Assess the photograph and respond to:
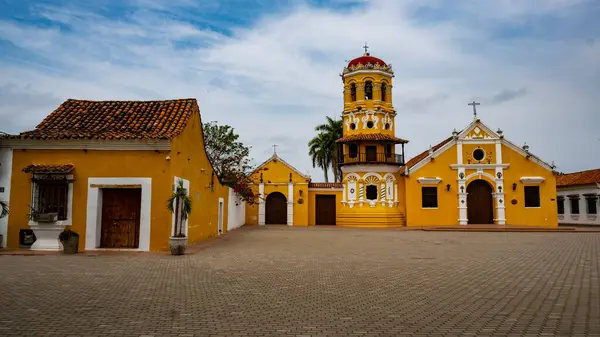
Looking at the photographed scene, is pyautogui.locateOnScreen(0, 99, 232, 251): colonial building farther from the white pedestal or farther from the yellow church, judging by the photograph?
the yellow church

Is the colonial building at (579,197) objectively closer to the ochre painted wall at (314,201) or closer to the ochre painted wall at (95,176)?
the ochre painted wall at (314,201)

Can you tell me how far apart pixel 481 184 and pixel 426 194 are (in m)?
3.75

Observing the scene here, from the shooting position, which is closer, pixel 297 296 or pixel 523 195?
pixel 297 296

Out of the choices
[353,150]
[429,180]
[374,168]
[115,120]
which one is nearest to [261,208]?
[353,150]

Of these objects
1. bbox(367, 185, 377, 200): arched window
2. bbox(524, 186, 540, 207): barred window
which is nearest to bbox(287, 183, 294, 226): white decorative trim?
bbox(367, 185, 377, 200): arched window

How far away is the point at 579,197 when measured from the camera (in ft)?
116

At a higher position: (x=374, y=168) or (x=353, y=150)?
(x=353, y=150)

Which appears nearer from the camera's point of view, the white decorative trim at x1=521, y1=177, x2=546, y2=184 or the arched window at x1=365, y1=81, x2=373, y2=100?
the white decorative trim at x1=521, y1=177, x2=546, y2=184

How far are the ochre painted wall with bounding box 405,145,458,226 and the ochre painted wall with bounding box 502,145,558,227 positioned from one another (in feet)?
11.1

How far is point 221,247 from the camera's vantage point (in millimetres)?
15273

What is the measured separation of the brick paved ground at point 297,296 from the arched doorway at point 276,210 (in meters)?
21.7

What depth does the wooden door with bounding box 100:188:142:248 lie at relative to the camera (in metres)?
14.0

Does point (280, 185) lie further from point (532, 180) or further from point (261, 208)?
point (532, 180)

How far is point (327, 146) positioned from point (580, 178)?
21.5m
